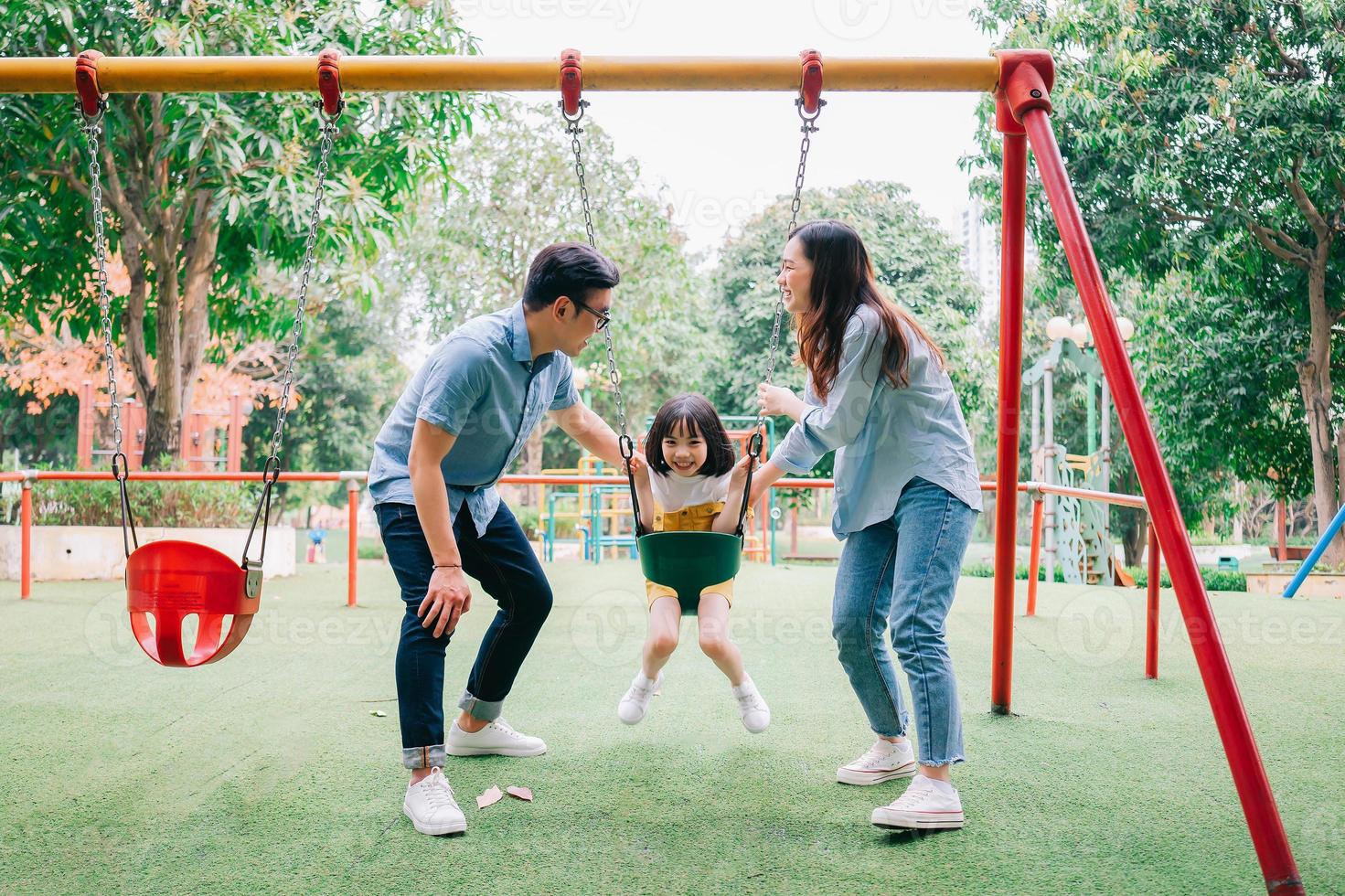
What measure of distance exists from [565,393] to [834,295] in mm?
816

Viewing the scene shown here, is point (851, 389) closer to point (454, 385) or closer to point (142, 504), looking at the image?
point (454, 385)

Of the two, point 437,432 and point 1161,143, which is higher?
point 1161,143

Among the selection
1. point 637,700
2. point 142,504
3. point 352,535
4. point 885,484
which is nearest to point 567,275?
point 885,484

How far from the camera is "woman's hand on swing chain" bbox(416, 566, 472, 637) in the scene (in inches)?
83.6

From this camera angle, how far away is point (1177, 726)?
9.86 ft

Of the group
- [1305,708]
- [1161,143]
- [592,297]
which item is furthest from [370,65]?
[1161,143]

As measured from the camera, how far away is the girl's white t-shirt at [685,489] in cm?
285

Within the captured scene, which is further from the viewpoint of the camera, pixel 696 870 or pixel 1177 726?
pixel 1177 726

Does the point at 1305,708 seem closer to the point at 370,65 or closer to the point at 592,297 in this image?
the point at 592,297

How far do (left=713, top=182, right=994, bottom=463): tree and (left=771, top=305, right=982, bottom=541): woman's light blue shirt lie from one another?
12.0 meters

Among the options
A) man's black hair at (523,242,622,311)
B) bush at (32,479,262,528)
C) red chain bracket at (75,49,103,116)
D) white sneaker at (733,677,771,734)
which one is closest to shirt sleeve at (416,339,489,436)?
man's black hair at (523,242,622,311)

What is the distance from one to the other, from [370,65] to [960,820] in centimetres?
241

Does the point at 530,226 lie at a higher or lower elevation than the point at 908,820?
higher

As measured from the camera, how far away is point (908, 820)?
205 centimetres
